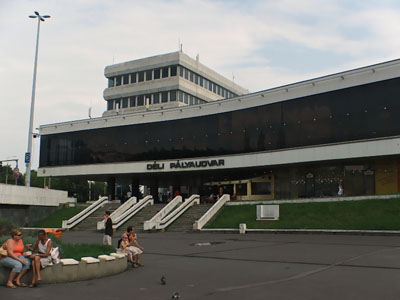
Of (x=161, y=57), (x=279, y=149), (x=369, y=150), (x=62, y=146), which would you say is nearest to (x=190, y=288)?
(x=369, y=150)

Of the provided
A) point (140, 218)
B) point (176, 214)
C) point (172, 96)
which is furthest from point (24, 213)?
point (172, 96)

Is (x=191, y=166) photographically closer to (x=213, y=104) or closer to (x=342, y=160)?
(x=213, y=104)

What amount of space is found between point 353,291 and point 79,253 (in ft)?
25.2

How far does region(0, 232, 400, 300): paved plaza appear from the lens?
9.16 m

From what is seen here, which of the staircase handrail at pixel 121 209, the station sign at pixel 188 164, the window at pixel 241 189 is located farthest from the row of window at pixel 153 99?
the staircase handrail at pixel 121 209

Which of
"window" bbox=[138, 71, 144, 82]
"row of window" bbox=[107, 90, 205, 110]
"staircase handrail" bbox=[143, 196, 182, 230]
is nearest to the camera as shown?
"staircase handrail" bbox=[143, 196, 182, 230]

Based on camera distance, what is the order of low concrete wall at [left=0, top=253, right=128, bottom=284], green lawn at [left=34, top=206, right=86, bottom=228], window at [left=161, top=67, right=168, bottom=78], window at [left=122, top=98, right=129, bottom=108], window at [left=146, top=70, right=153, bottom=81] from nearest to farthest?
low concrete wall at [left=0, top=253, right=128, bottom=284], green lawn at [left=34, top=206, right=86, bottom=228], window at [left=161, top=67, right=168, bottom=78], window at [left=146, top=70, right=153, bottom=81], window at [left=122, top=98, right=129, bottom=108]

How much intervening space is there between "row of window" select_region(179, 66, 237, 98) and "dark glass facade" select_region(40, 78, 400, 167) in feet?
72.5

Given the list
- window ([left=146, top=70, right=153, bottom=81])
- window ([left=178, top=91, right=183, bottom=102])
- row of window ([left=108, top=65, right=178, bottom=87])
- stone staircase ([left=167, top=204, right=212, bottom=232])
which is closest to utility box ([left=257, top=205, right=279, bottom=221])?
stone staircase ([left=167, top=204, right=212, bottom=232])

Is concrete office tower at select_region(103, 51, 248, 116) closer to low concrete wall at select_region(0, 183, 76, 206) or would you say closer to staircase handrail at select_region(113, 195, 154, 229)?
low concrete wall at select_region(0, 183, 76, 206)

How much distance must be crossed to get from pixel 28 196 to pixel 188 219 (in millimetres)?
16342

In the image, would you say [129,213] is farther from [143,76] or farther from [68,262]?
[143,76]

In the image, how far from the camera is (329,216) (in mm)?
27922

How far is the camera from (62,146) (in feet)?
168
